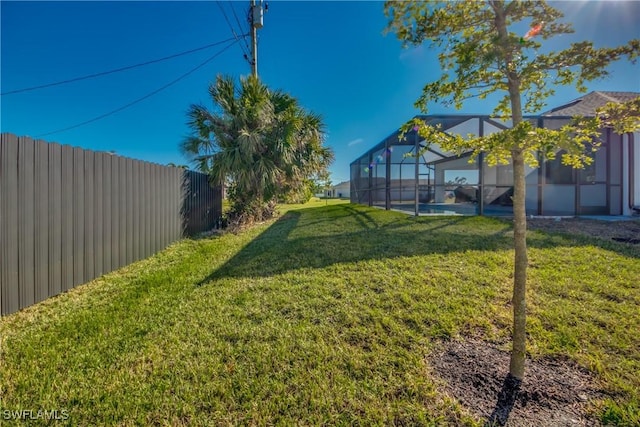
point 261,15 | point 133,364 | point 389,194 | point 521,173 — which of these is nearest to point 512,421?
point 521,173

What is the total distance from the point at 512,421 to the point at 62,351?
3120 mm

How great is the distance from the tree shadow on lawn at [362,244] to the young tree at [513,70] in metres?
2.67

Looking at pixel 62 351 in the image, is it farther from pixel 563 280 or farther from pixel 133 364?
pixel 563 280

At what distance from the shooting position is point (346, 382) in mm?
1630

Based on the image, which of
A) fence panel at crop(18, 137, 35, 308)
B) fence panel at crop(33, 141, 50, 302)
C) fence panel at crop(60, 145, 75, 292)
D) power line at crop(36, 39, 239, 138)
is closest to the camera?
fence panel at crop(18, 137, 35, 308)

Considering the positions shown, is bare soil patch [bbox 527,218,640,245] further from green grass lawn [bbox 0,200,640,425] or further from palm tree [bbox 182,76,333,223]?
palm tree [bbox 182,76,333,223]

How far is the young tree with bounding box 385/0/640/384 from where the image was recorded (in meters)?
1.39

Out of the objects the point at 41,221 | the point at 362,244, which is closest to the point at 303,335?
the point at 362,244

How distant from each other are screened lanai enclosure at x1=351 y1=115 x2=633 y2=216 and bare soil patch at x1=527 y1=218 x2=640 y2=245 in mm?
1525

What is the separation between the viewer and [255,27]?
972cm

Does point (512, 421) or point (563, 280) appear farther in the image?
point (563, 280)

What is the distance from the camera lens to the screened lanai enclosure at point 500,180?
7.96m

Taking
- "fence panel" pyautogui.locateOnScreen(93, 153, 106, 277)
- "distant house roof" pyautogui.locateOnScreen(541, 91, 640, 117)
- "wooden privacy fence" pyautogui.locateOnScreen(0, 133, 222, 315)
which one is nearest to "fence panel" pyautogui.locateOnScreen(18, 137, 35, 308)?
"wooden privacy fence" pyautogui.locateOnScreen(0, 133, 222, 315)

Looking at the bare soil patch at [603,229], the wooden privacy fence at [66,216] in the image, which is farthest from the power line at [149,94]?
the bare soil patch at [603,229]
